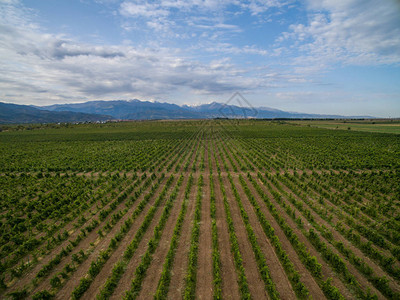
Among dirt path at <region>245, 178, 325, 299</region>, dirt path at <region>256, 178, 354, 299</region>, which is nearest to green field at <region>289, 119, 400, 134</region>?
dirt path at <region>256, 178, 354, 299</region>

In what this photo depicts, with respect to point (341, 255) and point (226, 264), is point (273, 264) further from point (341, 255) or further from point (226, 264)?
point (341, 255)

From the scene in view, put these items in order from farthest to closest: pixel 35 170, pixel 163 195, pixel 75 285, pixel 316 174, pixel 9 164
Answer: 1. pixel 9 164
2. pixel 35 170
3. pixel 316 174
4. pixel 163 195
5. pixel 75 285

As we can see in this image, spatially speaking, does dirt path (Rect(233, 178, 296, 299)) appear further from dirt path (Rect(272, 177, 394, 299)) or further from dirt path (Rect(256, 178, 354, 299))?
dirt path (Rect(272, 177, 394, 299))

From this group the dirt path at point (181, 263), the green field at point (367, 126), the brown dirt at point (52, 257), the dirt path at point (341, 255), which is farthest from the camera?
the green field at point (367, 126)

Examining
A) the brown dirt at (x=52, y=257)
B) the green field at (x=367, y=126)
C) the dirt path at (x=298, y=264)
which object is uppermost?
the green field at (x=367, y=126)

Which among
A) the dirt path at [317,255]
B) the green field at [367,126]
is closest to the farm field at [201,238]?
the dirt path at [317,255]

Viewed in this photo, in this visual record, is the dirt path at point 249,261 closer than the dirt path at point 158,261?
Yes

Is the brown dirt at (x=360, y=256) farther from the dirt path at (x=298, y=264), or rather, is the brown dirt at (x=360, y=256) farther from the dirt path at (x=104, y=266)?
the dirt path at (x=104, y=266)

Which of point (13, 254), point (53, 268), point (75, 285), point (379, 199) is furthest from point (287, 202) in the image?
point (13, 254)

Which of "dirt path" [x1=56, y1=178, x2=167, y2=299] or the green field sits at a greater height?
the green field

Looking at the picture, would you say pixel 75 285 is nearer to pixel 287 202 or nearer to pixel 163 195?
pixel 163 195

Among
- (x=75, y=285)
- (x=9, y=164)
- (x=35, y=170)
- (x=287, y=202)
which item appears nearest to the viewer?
→ (x=75, y=285)
